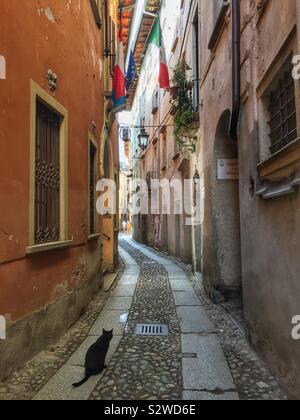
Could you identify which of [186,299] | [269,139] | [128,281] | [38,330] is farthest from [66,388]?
[128,281]

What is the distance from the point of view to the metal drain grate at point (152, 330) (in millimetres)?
4820

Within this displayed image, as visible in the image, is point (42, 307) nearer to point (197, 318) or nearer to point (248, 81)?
point (197, 318)

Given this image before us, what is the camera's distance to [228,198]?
6.32m

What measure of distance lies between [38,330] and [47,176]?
6.00 ft

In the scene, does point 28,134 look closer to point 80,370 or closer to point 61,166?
point 61,166

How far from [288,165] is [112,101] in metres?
6.79

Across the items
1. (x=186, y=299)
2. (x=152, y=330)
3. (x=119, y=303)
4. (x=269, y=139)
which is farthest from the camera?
(x=186, y=299)

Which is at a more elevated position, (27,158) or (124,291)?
(27,158)

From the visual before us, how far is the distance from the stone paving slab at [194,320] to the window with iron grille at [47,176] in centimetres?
222

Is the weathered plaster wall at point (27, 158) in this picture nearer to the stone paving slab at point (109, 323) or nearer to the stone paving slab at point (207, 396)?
the stone paving slab at point (109, 323)

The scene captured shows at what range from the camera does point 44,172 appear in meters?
4.34

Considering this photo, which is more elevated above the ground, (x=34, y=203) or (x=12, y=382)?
(x=34, y=203)

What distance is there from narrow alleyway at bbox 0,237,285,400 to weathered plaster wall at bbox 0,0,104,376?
0.35m
